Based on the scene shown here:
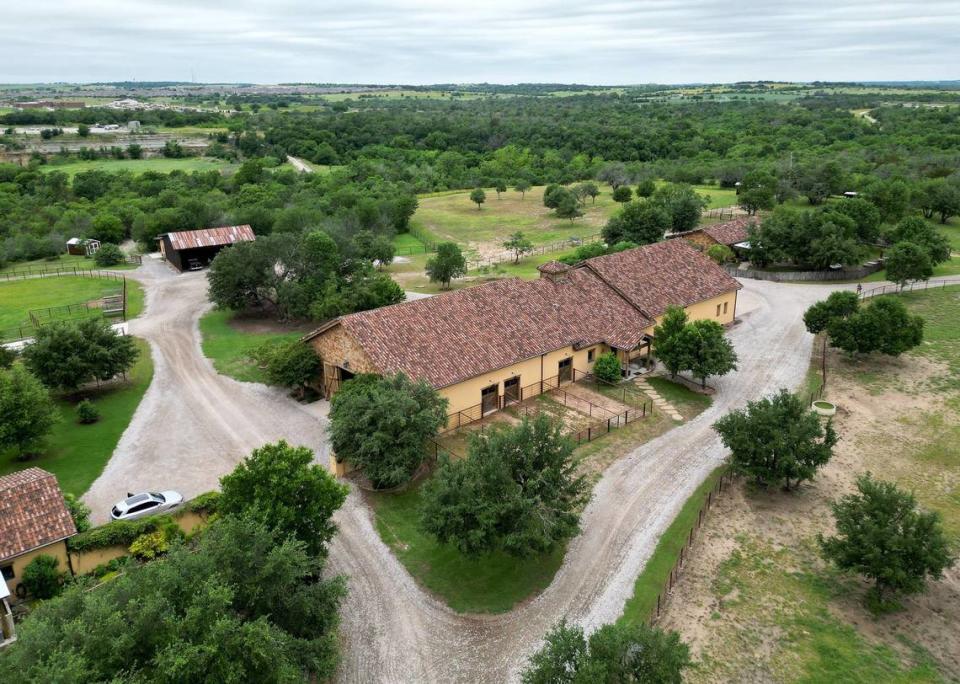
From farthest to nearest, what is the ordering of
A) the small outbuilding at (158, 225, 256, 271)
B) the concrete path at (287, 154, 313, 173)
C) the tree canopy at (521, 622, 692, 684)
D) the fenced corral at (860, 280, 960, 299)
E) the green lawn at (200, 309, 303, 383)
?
the concrete path at (287, 154, 313, 173), the small outbuilding at (158, 225, 256, 271), the fenced corral at (860, 280, 960, 299), the green lawn at (200, 309, 303, 383), the tree canopy at (521, 622, 692, 684)

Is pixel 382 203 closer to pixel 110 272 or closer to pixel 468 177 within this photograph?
pixel 110 272

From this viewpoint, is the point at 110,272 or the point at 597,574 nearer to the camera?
the point at 597,574

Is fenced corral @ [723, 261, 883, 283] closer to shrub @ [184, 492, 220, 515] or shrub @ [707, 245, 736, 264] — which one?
shrub @ [707, 245, 736, 264]

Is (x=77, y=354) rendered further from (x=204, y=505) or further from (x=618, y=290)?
(x=618, y=290)

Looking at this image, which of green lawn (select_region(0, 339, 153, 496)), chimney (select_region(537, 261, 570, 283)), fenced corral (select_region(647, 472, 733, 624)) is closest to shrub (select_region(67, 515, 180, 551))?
green lawn (select_region(0, 339, 153, 496))

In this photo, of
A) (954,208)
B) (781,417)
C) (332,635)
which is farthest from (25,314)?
(954,208)

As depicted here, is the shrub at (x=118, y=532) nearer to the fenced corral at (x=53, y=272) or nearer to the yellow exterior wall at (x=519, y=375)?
the yellow exterior wall at (x=519, y=375)

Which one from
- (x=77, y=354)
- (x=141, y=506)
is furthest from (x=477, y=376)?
(x=77, y=354)
